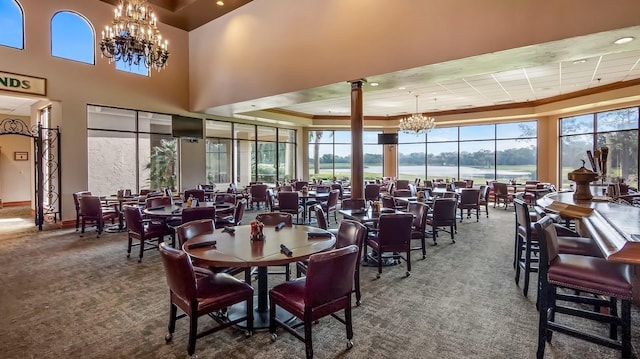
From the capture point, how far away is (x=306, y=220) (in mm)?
9102

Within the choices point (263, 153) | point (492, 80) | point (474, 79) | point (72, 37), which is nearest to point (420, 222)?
point (474, 79)

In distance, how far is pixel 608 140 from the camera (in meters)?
10.3

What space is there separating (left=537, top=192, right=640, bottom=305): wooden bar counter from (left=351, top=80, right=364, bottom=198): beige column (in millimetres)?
3755

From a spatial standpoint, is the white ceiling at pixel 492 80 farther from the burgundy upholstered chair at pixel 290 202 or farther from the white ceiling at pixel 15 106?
the white ceiling at pixel 15 106

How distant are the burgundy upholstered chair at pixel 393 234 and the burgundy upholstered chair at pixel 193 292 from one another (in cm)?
218

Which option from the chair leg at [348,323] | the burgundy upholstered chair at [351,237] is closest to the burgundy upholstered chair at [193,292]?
the burgundy upholstered chair at [351,237]

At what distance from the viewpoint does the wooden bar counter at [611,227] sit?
Answer: 5.94ft

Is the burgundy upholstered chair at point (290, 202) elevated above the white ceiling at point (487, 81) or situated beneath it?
situated beneath

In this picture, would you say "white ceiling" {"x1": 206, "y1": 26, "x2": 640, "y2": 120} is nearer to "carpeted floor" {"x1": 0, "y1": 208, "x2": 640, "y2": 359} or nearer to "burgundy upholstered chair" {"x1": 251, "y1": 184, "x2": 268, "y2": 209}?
"burgundy upholstered chair" {"x1": 251, "y1": 184, "x2": 268, "y2": 209}

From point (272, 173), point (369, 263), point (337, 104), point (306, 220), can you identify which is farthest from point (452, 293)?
point (272, 173)

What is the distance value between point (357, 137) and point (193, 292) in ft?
16.7

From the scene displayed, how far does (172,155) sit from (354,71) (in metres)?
7.03

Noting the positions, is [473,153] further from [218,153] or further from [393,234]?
[393,234]

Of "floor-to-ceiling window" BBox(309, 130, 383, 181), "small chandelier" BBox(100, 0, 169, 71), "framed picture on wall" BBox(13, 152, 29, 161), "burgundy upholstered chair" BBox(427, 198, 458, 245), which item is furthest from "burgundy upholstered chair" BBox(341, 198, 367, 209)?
"framed picture on wall" BBox(13, 152, 29, 161)
